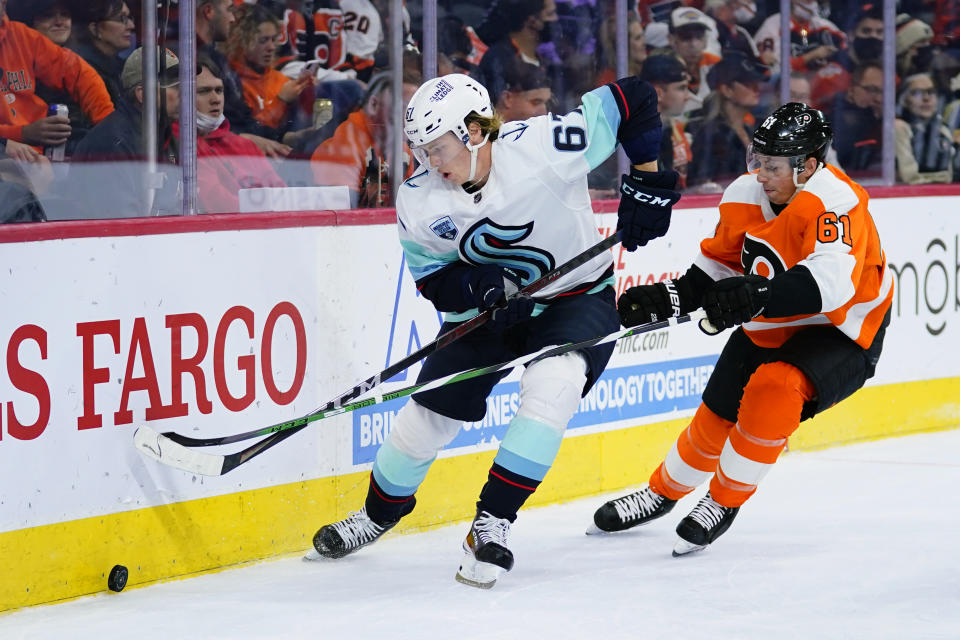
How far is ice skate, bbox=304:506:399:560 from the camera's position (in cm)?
323

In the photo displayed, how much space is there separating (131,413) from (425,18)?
1.51 m

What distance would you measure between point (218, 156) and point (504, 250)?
829 mm

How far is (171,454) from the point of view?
2986 millimetres

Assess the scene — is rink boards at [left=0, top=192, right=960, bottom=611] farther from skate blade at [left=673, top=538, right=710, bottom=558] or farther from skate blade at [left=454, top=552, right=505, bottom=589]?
skate blade at [left=673, top=538, right=710, bottom=558]

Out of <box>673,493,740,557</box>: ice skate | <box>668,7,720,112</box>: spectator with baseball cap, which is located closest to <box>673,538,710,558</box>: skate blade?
<box>673,493,740,557</box>: ice skate

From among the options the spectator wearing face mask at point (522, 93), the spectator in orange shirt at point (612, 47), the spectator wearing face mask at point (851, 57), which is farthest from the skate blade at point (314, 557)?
the spectator wearing face mask at point (851, 57)

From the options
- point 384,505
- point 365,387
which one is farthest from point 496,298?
point 384,505

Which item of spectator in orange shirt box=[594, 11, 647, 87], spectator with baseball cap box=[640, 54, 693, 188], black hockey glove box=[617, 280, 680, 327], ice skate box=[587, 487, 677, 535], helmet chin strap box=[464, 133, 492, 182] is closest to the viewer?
helmet chin strap box=[464, 133, 492, 182]

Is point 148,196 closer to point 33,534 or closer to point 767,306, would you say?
point 33,534

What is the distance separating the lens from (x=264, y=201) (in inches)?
136

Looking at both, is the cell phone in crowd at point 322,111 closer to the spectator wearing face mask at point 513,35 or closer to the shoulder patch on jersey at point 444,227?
the spectator wearing face mask at point 513,35

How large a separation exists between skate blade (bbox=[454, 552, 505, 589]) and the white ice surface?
2 centimetres

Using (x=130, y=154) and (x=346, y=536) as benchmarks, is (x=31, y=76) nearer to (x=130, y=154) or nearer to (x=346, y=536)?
(x=130, y=154)

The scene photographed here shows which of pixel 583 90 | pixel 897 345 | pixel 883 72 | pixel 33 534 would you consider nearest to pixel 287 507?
pixel 33 534
